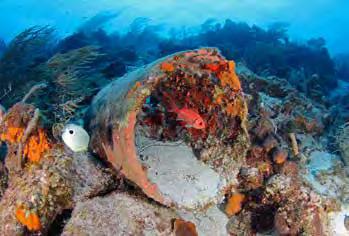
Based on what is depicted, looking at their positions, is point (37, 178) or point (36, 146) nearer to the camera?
point (37, 178)

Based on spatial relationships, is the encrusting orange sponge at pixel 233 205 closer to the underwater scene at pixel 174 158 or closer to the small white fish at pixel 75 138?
the underwater scene at pixel 174 158

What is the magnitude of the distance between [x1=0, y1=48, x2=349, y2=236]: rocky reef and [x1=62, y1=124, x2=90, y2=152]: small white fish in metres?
0.07

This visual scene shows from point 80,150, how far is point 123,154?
2.15ft

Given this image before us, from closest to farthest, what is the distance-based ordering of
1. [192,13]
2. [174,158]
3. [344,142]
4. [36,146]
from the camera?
1. [36,146]
2. [174,158]
3. [344,142]
4. [192,13]

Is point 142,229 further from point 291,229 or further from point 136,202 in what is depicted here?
point 291,229

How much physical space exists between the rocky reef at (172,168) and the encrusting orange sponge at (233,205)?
0.01m

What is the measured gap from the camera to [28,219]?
300 centimetres

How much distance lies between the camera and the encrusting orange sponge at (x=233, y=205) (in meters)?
3.88

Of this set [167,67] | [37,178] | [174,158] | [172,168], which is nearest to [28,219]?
[37,178]

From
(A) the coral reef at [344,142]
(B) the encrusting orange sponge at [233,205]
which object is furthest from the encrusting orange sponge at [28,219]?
(A) the coral reef at [344,142]

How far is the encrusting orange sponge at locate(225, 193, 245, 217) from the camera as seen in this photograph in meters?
3.88

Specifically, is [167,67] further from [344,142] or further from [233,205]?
[344,142]

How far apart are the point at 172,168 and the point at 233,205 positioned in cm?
82

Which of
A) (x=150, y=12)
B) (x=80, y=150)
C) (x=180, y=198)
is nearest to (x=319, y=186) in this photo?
(x=180, y=198)
